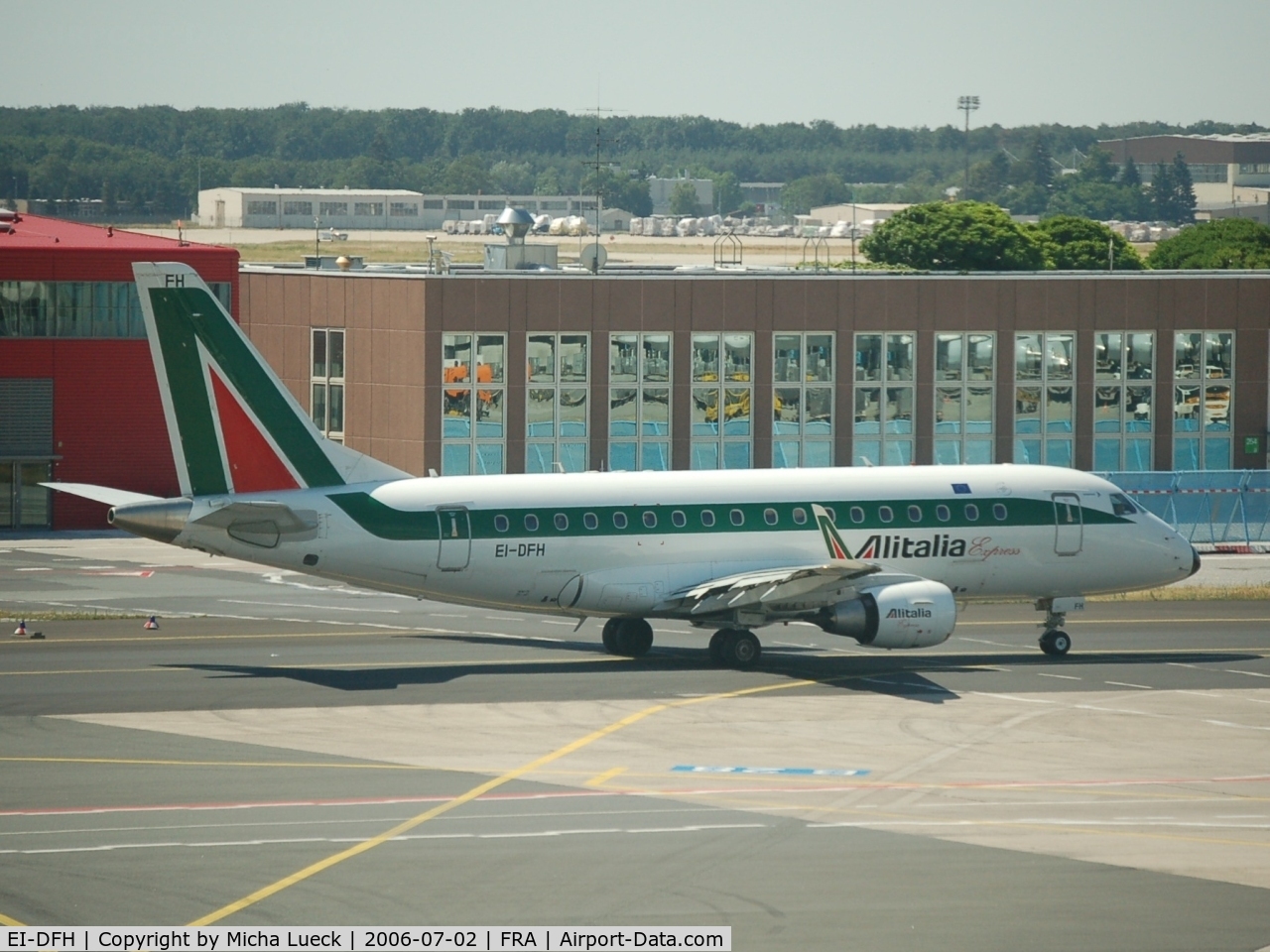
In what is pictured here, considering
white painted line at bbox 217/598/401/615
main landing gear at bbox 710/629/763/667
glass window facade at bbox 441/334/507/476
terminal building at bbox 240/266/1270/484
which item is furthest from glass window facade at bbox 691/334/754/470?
main landing gear at bbox 710/629/763/667

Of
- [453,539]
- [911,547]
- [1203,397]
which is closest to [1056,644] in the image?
[911,547]

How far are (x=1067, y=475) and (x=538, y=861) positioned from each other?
24932 millimetres

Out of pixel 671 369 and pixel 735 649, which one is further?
pixel 671 369

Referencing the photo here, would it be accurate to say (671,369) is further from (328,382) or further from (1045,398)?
(1045,398)

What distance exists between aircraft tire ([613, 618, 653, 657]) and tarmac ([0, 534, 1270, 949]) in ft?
2.04

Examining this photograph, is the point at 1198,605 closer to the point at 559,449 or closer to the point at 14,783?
the point at 559,449

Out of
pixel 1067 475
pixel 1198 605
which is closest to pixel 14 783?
pixel 1067 475

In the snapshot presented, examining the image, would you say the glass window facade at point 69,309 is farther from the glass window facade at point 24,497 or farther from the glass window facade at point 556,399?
the glass window facade at point 556,399

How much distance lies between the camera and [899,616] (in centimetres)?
4050

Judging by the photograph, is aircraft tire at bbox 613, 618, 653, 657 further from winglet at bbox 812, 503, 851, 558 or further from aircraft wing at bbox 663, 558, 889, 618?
winglet at bbox 812, 503, 851, 558

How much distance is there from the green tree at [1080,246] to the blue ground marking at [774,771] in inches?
4675

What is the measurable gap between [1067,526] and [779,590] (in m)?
8.87

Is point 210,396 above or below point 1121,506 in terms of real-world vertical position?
above

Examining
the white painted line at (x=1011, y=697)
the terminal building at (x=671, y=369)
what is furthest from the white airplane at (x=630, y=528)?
the terminal building at (x=671, y=369)
